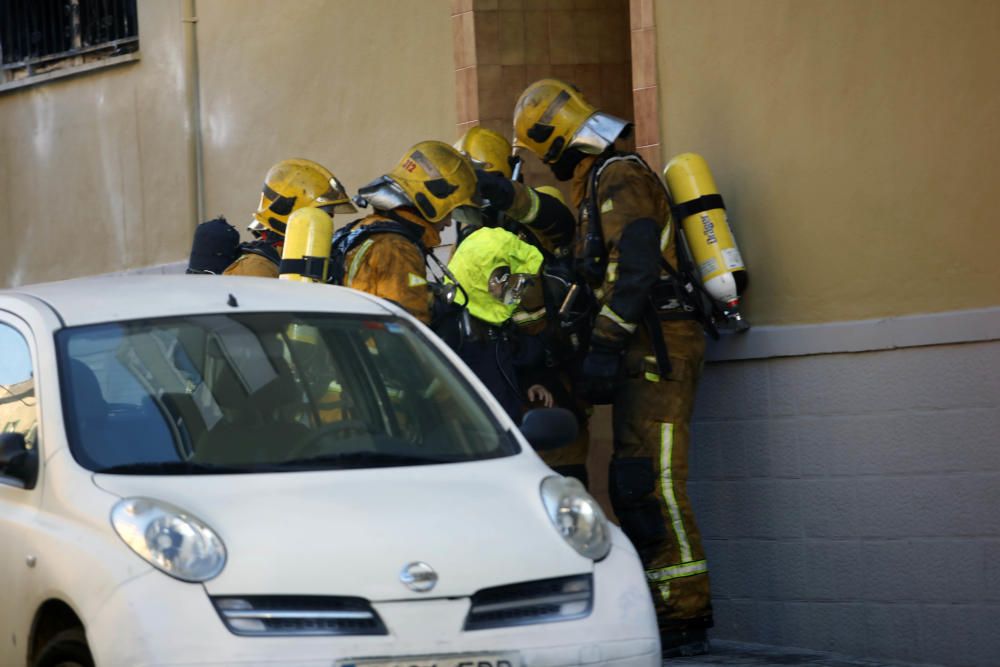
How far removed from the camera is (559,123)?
357 inches

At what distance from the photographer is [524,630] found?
16.9 ft

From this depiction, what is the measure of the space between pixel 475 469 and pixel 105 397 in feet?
3.81

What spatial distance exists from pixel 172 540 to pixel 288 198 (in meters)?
5.81

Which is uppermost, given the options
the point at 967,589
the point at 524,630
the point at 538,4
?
the point at 538,4

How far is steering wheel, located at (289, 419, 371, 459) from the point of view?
18.5 ft

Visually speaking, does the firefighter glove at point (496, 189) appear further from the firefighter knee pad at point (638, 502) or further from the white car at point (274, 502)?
the white car at point (274, 502)

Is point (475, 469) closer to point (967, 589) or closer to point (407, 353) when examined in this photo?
point (407, 353)

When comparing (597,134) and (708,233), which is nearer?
(708,233)

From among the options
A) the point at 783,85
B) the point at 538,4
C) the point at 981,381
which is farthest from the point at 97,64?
the point at 981,381

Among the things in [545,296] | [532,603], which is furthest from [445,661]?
[545,296]

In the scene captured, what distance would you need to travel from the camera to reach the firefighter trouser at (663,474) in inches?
330

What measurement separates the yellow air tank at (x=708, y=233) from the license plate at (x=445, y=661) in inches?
154

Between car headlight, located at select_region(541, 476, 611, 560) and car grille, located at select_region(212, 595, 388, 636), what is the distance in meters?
0.75

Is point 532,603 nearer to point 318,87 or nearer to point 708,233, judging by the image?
point 708,233
